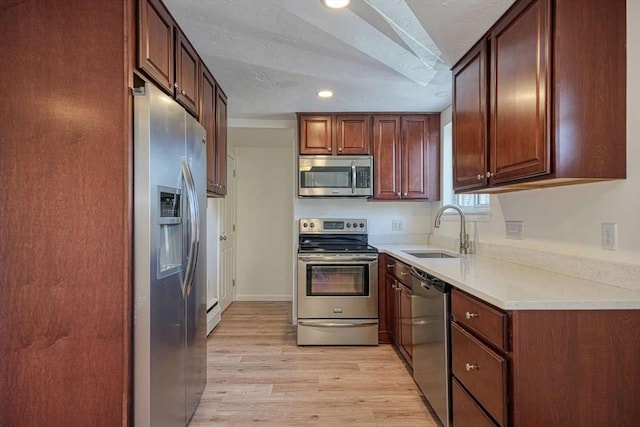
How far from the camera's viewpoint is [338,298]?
348cm

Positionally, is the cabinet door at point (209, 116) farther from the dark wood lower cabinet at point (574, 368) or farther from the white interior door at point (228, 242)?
the dark wood lower cabinet at point (574, 368)

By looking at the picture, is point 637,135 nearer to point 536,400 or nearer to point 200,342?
point 536,400

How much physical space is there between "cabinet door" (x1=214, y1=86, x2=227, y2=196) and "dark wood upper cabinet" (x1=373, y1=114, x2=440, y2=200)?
1.46 metres

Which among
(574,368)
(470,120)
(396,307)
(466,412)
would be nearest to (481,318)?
(574,368)

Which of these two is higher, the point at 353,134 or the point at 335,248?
the point at 353,134

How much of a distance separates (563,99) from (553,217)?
2.31ft

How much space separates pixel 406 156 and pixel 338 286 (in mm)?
1464

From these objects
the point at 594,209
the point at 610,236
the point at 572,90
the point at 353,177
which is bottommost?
the point at 610,236

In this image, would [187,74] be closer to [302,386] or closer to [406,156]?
[302,386]

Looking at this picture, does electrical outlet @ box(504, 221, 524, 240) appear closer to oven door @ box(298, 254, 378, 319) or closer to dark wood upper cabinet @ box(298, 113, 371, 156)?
oven door @ box(298, 254, 378, 319)

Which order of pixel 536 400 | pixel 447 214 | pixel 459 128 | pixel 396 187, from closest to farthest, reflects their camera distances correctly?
pixel 536 400 → pixel 459 128 → pixel 447 214 → pixel 396 187

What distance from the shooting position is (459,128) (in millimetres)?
2486

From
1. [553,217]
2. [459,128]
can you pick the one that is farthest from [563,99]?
[459,128]

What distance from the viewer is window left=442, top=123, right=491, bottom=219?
3.08 metres
